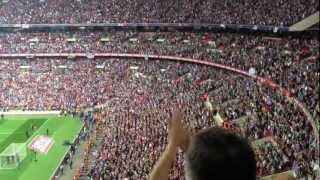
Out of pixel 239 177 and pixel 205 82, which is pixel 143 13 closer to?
pixel 205 82

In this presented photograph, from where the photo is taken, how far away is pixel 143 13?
42969mm

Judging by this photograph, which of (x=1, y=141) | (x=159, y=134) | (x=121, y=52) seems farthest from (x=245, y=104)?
(x=121, y=52)

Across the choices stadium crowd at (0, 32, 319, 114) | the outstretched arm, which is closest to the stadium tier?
the outstretched arm

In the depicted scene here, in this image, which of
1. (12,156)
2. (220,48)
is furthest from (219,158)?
(220,48)

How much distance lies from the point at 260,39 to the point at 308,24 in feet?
11.3

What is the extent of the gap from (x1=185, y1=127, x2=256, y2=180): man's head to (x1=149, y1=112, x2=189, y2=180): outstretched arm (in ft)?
0.46

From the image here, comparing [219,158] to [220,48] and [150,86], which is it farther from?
[220,48]

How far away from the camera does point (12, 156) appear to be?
2272cm

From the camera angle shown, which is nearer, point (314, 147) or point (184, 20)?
point (314, 147)

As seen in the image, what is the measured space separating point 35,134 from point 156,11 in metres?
19.0

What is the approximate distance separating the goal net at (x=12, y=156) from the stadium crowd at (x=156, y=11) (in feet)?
67.6

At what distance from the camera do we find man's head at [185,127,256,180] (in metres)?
1.72

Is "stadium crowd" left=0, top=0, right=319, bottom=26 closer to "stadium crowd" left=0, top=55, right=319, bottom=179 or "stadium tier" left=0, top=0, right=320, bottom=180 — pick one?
"stadium tier" left=0, top=0, right=320, bottom=180

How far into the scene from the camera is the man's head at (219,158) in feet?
5.65
